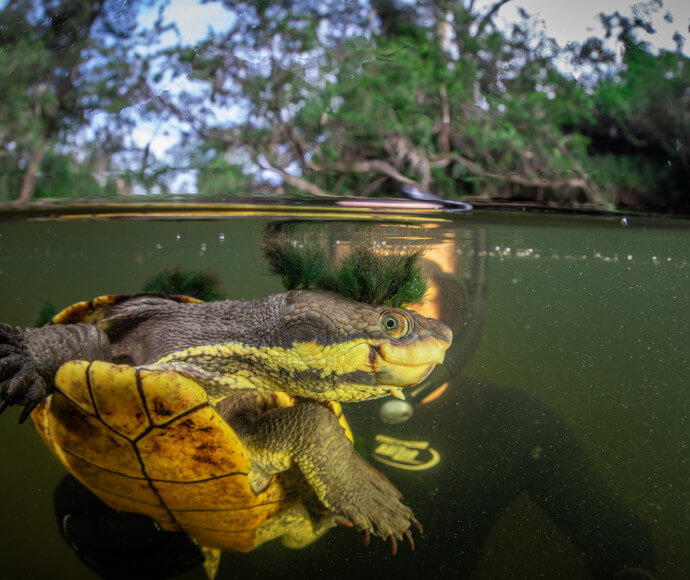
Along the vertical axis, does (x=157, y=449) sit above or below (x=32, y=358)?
below

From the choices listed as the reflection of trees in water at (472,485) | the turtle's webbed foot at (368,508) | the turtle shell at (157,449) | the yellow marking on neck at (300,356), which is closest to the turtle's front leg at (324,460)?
the turtle's webbed foot at (368,508)

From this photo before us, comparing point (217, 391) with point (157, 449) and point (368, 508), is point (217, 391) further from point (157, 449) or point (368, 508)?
point (368, 508)

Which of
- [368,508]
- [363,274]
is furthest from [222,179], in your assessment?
[368,508]

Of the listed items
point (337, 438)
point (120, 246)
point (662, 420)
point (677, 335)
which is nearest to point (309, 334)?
point (337, 438)

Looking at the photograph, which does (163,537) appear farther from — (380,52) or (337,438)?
(380,52)

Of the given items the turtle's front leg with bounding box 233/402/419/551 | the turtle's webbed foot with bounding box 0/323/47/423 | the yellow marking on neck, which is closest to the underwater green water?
the yellow marking on neck

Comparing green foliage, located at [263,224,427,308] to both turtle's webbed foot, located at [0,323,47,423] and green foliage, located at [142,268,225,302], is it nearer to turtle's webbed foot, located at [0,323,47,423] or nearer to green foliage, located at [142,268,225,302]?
green foliage, located at [142,268,225,302]

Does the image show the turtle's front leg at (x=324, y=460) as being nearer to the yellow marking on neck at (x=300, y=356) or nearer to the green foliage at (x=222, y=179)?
the yellow marking on neck at (x=300, y=356)
